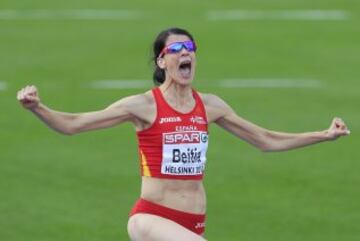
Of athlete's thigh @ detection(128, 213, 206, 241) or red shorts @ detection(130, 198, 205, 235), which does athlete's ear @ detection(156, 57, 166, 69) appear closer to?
red shorts @ detection(130, 198, 205, 235)

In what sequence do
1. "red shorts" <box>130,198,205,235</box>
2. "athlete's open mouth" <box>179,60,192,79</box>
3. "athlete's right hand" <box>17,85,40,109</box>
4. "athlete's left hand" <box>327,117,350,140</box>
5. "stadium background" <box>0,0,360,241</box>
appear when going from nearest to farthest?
"athlete's right hand" <box>17,85,40,109</box>
"red shorts" <box>130,198,205,235</box>
"athlete's open mouth" <box>179,60,192,79</box>
"athlete's left hand" <box>327,117,350,140</box>
"stadium background" <box>0,0,360,241</box>

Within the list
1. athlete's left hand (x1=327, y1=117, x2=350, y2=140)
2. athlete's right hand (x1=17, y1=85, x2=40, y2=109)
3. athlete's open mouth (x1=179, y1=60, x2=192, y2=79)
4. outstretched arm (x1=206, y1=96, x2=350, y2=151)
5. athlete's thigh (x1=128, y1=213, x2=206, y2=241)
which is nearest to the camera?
athlete's right hand (x1=17, y1=85, x2=40, y2=109)

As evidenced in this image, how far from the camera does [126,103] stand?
11109 millimetres

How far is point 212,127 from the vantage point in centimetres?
1855

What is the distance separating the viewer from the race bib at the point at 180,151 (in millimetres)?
11117

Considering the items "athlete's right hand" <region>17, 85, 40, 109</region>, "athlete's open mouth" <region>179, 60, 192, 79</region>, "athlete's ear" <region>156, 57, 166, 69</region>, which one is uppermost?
"athlete's ear" <region>156, 57, 166, 69</region>

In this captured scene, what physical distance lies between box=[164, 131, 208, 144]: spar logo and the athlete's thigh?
639 mm

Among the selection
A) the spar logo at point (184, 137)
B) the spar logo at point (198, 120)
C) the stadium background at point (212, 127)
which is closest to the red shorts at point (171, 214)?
the spar logo at point (184, 137)

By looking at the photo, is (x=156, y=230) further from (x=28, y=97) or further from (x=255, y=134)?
(x=28, y=97)

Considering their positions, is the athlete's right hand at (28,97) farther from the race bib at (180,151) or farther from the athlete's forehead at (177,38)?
the athlete's forehead at (177,38)

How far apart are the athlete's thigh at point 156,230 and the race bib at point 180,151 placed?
1.46ft

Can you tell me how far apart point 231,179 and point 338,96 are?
4013 mm

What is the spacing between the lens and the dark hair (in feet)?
37.2

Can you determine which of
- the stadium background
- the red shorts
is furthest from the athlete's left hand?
the stadium background
